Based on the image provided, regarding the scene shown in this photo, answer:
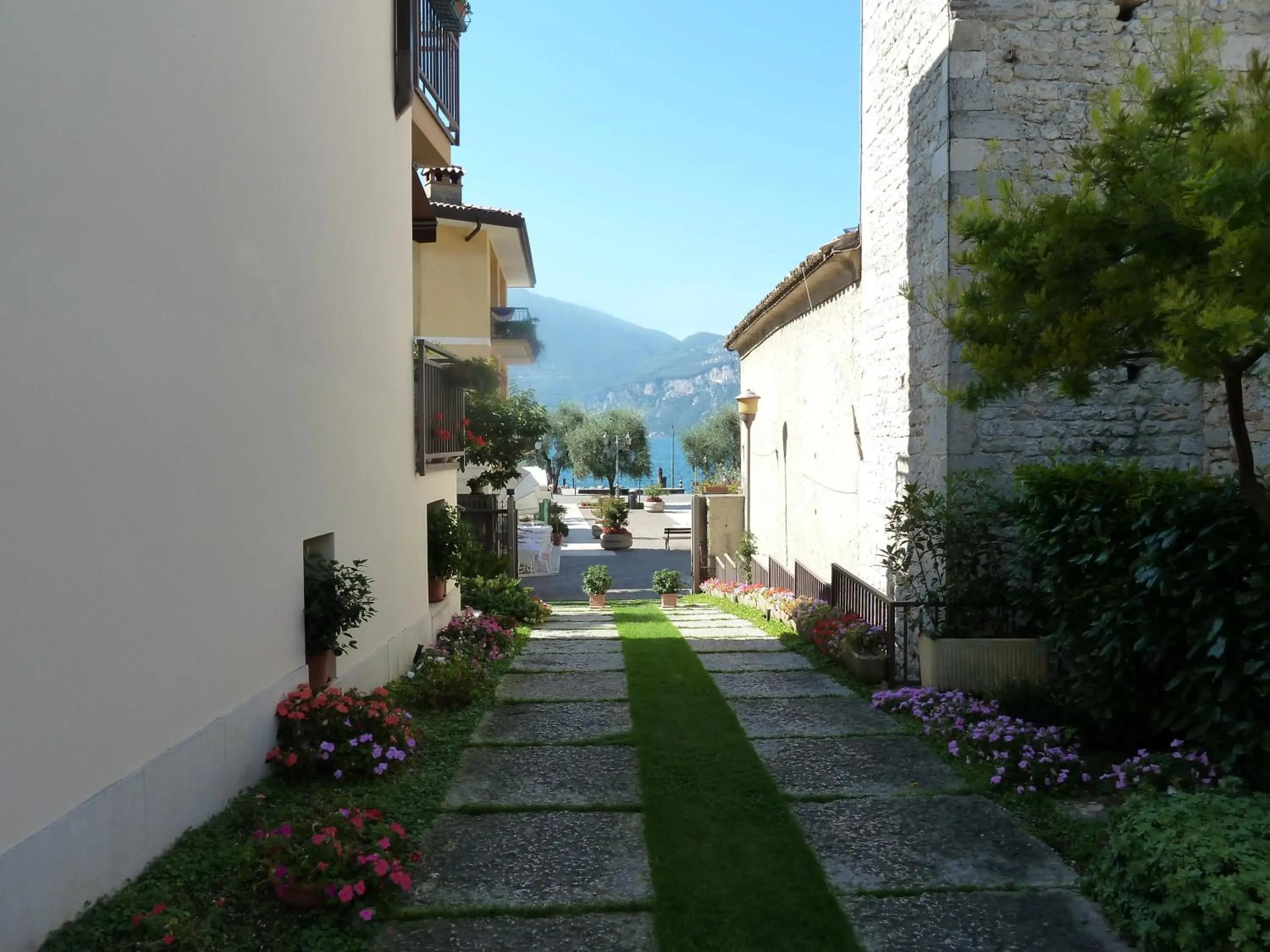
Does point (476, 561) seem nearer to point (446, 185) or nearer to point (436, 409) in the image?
point (436, 409)

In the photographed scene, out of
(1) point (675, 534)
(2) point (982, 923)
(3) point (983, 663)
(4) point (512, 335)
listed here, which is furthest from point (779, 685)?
(1) point (675, 534)

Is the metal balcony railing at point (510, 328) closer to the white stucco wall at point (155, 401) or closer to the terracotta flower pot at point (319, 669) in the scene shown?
the white stucco wall at point (155, 401)

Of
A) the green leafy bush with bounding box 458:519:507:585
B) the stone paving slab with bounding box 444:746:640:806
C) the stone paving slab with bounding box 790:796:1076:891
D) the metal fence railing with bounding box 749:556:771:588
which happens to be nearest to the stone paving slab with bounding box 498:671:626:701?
the stone paving slab with bounding box 444:746:640:806

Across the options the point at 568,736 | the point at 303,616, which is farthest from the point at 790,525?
the point at 303,616

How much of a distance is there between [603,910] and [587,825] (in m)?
1.08

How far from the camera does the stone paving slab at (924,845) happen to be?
4.67 m

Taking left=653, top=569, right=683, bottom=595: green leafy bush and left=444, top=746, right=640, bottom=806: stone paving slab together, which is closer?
left=444, top=746, right=640, bottom=806: stone paving slab

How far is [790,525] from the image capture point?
16.1 metres

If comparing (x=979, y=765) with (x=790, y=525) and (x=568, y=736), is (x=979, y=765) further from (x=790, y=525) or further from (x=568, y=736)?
(x=790, y=525)

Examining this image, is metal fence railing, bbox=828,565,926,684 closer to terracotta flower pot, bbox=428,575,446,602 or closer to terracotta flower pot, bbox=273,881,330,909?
terracotta flower pot, bbox=428,575,446,602

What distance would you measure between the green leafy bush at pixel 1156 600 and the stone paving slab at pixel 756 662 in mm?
3038

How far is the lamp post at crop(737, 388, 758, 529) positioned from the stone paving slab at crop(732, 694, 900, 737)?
37.3 feet

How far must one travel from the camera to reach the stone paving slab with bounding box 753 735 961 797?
6070mm

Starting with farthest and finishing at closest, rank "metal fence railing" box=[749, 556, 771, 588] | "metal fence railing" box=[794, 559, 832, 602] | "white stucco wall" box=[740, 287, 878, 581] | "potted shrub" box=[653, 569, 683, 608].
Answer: "metal fence railing" box=[749, 556, 771, 588] → "potted shrub" box=[653, 569, 683, 608] → "metal fence railing" box=[794, 559, 832, 602] → "white stucco wall" box=[740, 287, 878, 581]
